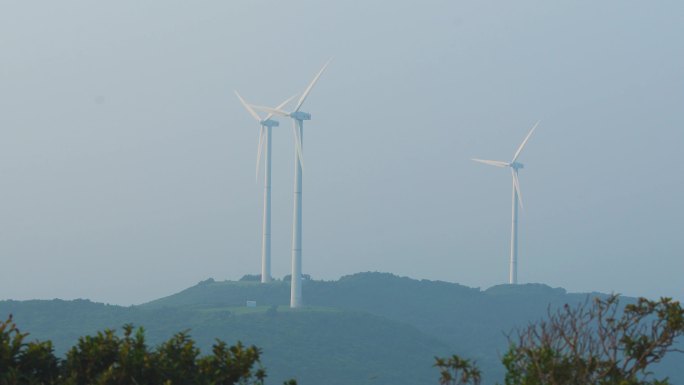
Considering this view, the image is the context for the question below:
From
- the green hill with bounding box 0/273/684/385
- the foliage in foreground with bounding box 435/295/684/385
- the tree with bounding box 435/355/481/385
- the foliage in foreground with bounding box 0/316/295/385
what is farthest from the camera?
the green hill with bounding box 0/273/684/385

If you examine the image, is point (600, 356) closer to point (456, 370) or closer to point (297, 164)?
point (456, 370)

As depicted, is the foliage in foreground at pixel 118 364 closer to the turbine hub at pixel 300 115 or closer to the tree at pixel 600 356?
the tree at pixel 600 356

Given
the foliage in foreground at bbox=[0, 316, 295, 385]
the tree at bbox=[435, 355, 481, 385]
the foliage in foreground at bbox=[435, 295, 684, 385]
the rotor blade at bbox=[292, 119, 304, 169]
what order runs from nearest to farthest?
the foliage in foreground at bbox=[0, 316, 295, 385] < the foliage in foreground at bbox=[435, 295, 684, 385] < the tree at bbox=[435, 355, 481, 385] < the rotor blade at bbox=[292, 119, 304, 169]

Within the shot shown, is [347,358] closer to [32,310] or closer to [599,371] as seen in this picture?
[32,310]

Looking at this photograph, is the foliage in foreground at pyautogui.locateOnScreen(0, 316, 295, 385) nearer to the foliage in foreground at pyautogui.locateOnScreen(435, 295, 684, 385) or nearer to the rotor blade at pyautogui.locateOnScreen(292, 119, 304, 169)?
the foliage in foreground at pyautogui.locateOnScreen(435, 295, 684, 385)

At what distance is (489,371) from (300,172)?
63.7 metres

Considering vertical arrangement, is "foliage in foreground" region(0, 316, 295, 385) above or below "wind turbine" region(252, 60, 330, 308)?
below

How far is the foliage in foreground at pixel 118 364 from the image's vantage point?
633 inches

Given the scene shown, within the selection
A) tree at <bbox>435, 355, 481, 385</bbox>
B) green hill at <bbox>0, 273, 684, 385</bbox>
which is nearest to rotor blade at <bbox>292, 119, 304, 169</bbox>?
green hill at <bbox>0, 273, 684, 385</bbox>

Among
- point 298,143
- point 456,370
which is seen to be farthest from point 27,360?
point 298,143

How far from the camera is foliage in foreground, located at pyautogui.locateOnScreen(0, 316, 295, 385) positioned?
52.7ft

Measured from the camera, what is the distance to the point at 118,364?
16.3m

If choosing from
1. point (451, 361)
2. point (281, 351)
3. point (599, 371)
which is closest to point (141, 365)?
point (451, 361)

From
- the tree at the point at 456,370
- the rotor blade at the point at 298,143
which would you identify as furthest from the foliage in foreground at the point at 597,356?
the rotor blade at the point at 298,143
